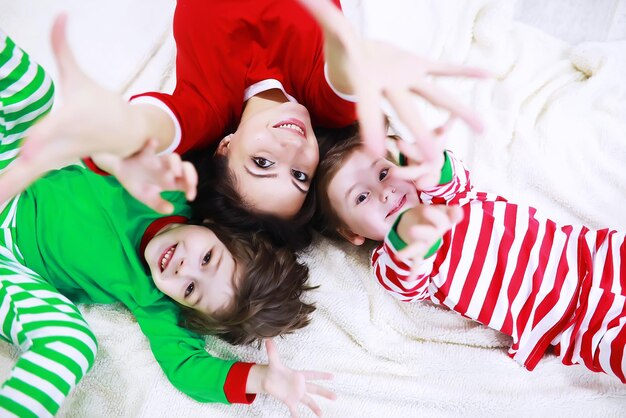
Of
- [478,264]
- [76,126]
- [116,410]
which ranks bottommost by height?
[116,410]

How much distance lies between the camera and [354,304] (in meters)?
0.99

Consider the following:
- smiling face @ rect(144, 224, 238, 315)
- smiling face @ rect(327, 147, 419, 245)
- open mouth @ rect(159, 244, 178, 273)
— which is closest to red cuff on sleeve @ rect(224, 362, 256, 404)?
smiling face @ rect(144, 224, 238, 315)

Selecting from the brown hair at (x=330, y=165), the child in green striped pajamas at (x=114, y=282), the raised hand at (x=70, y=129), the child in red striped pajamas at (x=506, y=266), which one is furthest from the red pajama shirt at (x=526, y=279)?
the raised hand at (x=70, y=129)

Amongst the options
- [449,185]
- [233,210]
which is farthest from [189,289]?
[449,185]

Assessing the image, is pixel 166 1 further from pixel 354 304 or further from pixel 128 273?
pixel 354 304

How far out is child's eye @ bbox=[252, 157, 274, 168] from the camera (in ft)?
2.93

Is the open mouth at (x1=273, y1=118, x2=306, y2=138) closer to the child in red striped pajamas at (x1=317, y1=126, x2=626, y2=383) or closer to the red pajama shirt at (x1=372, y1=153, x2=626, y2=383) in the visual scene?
the child in red striped pajamas at (x1=317, y1=126, x2=626, y2=383)

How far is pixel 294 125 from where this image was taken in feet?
3.03

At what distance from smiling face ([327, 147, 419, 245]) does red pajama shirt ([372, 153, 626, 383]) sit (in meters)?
0.04

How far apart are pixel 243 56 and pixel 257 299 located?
50 cm

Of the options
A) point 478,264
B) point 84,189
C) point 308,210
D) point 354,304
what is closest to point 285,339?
point 354,304

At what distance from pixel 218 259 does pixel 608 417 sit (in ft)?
2.33

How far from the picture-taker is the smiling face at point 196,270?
876 millimetres

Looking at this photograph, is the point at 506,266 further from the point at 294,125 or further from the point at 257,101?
the point at 257,101
